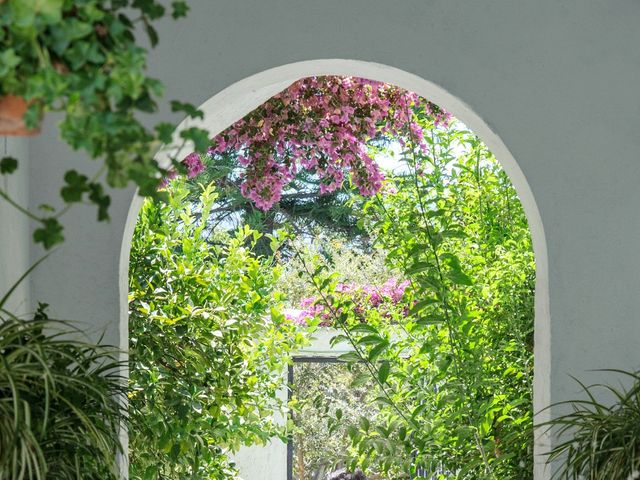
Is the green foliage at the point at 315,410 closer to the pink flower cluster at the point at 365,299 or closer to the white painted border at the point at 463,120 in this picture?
the pink flower cluster at the point at 365,299

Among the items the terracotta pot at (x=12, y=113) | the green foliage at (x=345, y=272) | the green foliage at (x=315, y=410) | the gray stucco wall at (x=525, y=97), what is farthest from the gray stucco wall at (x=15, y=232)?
the green foliage at (x=345, y=272)

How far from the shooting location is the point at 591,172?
8.14ft

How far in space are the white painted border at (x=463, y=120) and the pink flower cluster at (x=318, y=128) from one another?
0.82 m

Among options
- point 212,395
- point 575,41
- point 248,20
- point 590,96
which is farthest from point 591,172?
point 212,395

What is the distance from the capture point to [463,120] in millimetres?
2584

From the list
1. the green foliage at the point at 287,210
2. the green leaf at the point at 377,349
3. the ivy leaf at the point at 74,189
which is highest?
the green foliage at the point at 287,210

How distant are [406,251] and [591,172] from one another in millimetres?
900

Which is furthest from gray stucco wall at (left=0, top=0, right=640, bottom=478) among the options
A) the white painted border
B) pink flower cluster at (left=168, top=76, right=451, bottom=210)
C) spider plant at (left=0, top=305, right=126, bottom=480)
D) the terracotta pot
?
the terracotta pot

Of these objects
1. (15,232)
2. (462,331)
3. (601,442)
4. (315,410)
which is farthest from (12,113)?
(315,410)

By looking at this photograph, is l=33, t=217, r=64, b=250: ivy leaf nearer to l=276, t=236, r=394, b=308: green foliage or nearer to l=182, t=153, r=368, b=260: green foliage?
l=276, t=236, r=394, b=308: green foliage

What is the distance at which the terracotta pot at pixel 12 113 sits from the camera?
3.88 feet

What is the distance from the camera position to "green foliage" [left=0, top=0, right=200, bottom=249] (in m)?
1.03

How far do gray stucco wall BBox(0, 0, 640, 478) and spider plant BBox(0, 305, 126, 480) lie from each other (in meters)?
0.49

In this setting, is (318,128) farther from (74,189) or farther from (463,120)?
(74,189)
